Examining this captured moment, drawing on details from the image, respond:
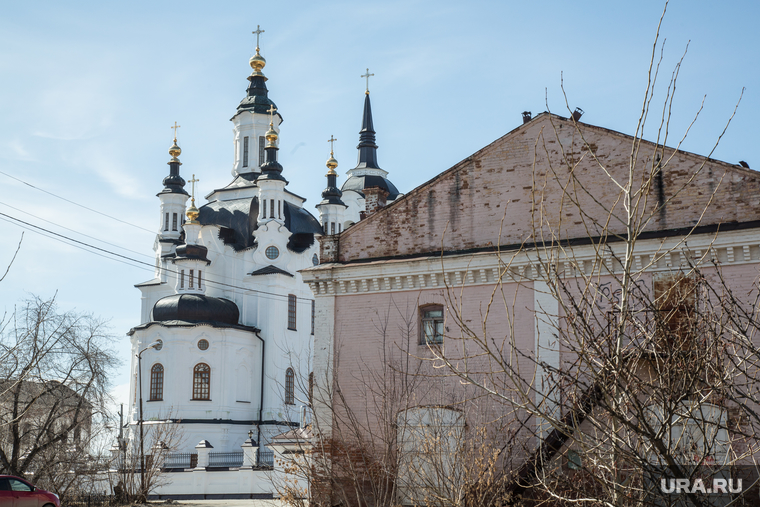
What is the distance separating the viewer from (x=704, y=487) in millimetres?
6164

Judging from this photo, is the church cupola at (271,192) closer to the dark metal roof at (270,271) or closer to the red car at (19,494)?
the dark metal roof at (270,271)

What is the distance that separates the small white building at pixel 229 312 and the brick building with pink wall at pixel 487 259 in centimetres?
2212

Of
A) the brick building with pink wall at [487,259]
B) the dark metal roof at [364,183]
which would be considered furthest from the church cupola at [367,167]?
the brick building with pink wall at [487,259]

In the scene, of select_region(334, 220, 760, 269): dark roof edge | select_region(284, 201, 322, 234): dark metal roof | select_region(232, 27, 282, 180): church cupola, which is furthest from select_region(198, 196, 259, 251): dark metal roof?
select_region(334, 220, 760, 269): dark roof edge

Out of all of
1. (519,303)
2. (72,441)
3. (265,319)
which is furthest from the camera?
(265,319)

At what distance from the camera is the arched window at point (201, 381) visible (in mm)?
43375

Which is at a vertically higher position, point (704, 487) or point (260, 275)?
point (260, 275)

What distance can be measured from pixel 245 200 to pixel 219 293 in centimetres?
655

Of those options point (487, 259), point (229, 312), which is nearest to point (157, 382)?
point (229, 312)

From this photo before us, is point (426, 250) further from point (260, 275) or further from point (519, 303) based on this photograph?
point (260, 275)

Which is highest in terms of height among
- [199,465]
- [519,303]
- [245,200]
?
[245,200]

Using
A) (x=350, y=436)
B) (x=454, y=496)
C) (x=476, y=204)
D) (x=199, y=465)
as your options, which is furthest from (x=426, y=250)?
(x=199, y=465)

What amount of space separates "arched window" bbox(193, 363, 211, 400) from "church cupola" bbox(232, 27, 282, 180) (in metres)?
15.6

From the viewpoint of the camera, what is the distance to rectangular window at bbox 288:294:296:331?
156 feet
